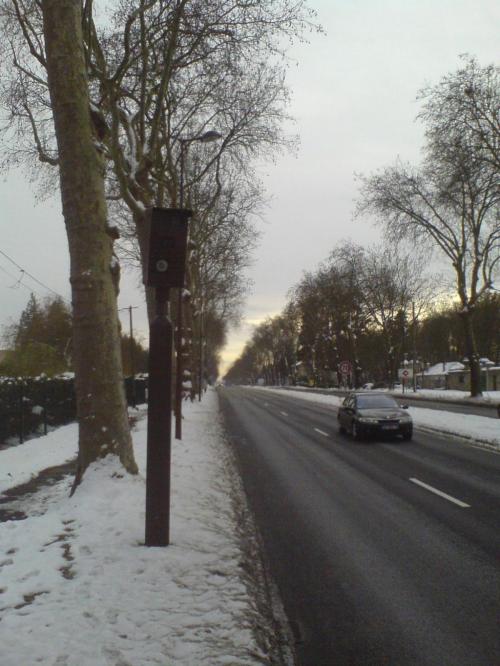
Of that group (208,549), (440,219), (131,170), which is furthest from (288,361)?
(208,549)

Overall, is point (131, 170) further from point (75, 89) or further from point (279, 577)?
point (279, 577)

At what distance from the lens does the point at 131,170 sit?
13.9 metres

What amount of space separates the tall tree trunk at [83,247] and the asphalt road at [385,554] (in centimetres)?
252

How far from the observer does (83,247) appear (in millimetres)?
7812

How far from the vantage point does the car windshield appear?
1823 cm

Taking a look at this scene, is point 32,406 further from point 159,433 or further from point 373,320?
→ point 373,320

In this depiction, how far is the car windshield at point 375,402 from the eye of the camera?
18.2m

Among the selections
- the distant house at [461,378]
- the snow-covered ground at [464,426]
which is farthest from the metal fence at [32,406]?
the distant house at [461,378]

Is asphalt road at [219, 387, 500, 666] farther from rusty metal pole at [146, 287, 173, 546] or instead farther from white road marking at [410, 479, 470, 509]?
rusty metal pole at [146, 287, 173, 546]

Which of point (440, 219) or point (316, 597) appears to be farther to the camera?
point (440, 219)

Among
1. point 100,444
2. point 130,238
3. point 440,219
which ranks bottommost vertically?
point 100,444

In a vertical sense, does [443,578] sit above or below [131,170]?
below

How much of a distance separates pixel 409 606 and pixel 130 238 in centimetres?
2962

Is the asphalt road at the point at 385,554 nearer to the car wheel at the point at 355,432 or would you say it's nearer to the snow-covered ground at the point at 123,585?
the snow-covered ground at the point at 123,585
